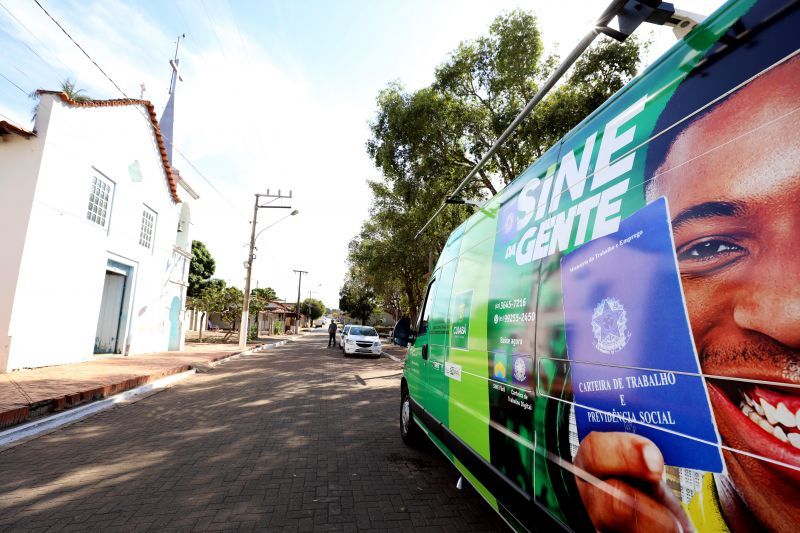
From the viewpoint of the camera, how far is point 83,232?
36.8 ft

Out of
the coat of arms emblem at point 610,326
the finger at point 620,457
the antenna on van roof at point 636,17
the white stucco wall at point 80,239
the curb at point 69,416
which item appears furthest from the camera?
the white stucco wall at point 80,239

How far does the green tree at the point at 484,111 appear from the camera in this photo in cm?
1055

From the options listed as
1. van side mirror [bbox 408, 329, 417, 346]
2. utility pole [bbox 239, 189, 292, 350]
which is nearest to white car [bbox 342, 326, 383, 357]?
utility pole [bbox 239, 189, 292, 350]

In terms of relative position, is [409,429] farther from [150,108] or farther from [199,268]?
[199,268]

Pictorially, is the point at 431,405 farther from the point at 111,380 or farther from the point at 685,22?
the point at 111,380

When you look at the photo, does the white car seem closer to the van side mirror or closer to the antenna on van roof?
the van side mirror

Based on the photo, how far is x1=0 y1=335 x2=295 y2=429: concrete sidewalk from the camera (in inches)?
236

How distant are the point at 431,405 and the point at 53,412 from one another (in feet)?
20.8

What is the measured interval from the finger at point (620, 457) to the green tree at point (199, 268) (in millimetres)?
40241

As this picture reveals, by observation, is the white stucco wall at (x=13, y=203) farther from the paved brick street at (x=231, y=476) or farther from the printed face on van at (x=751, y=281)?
the printed face on van at (x=751, y=281)

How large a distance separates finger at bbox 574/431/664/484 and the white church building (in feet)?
38.8

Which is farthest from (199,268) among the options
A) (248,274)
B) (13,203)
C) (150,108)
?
(13,203)

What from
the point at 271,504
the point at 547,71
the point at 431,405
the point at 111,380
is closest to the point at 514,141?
the point at 547,71

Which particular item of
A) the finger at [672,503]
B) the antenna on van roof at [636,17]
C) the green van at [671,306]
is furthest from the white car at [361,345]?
the finger at [672,503]
